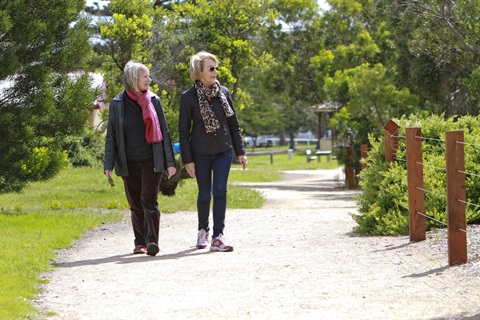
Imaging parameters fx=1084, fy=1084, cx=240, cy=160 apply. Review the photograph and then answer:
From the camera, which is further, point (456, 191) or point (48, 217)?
point (48, 217)

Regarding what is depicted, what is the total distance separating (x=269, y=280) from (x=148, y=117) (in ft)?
8.28

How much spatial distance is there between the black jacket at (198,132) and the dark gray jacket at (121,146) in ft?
0.61

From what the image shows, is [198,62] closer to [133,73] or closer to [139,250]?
[133,73]

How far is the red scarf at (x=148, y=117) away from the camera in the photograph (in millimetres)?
10523

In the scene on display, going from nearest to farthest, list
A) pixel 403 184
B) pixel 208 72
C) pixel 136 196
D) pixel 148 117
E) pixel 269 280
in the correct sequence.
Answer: pixel 269 280 < pixel 148 117 < pixel 208 72 < pixel 136 196 < pixel 403 184

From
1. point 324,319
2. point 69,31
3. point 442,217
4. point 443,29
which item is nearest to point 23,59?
point 69,31

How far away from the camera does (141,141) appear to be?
10648 mm

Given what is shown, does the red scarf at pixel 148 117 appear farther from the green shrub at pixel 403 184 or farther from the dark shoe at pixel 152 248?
the green shrub at pixel 403 184

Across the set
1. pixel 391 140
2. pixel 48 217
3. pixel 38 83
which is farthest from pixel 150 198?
pixel 38 83

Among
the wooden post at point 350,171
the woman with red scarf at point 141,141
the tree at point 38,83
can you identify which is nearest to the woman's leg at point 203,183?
the woman with red scarf at point 141,141

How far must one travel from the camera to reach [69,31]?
16047 millimetres

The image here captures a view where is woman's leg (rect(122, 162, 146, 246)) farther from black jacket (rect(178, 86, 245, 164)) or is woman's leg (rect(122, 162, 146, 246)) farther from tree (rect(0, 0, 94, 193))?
tree (rect(0, 0, 94, 193))

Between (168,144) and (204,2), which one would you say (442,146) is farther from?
(204,2)

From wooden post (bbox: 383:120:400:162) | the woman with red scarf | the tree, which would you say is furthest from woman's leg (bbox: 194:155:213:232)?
the tree
